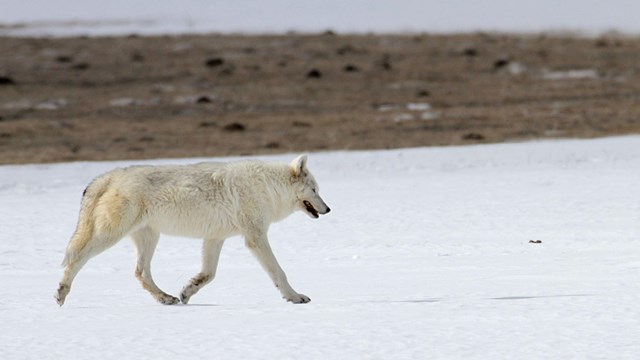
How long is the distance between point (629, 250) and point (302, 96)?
2078cm

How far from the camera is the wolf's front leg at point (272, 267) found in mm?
8625

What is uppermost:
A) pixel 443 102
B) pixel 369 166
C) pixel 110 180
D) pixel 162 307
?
pixel 443 102

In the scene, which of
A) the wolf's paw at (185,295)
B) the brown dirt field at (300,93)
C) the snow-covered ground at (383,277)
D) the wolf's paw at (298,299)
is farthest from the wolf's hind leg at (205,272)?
the brown dirt field at (300,93)

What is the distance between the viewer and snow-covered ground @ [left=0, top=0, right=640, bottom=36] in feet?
149

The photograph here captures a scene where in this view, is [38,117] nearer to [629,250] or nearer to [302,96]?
[302,96]

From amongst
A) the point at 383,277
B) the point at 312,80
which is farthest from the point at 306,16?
the point at 383,277

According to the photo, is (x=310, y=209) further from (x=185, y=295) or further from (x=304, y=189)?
(x=185, y=295)

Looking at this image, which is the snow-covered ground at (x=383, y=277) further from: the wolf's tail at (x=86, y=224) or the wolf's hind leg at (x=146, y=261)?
the wolf's tail at (x=86, y=224)

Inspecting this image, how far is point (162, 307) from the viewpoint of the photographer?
8508mm

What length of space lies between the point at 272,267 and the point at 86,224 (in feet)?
3.99

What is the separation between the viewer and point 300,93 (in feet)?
105

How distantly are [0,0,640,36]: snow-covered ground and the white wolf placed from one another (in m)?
35.0

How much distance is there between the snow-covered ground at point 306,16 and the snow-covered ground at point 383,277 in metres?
27.1

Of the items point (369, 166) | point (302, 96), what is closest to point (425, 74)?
point (302, 96)
